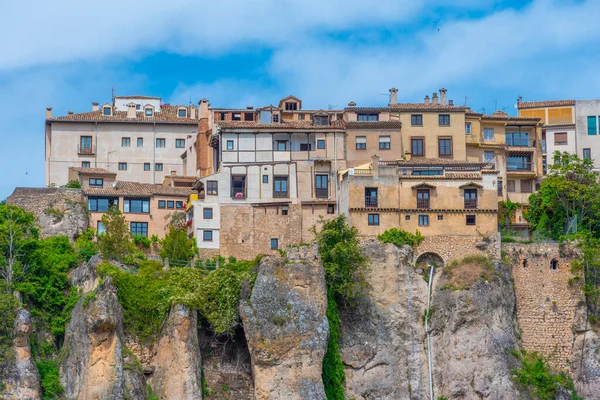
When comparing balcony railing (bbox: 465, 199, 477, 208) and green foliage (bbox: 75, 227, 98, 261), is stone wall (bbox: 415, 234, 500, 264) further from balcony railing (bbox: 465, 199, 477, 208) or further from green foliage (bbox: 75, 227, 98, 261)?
A: green foliage (bbox: 75, 227, 98, 261)

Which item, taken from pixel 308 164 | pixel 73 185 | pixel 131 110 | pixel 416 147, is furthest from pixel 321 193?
pixel 131 110

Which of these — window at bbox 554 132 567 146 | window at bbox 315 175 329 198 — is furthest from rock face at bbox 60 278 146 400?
window at bbox 554 132 567 146

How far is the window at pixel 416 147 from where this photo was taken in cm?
8206

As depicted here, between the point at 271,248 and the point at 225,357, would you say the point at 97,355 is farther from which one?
the point at 271,248

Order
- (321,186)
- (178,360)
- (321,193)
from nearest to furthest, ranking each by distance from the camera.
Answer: (178,360) → (321,193) → (321,186)

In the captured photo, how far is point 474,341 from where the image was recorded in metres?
71.8

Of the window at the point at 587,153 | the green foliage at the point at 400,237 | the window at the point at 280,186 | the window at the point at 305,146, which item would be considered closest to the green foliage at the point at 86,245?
the window at the point at 280,186

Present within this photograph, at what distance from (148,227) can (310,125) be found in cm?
1228

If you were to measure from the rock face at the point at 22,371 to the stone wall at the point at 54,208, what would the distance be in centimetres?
1195

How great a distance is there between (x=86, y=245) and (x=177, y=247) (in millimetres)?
5238

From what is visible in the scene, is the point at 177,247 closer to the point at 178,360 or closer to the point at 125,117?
the point at 178,360

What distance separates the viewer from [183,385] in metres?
65.5

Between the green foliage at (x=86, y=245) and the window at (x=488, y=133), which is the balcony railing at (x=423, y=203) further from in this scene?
the green foliage at (x=86, y=245)

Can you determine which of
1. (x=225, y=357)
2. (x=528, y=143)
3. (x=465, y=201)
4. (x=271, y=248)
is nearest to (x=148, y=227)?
(x=271, y=248)
